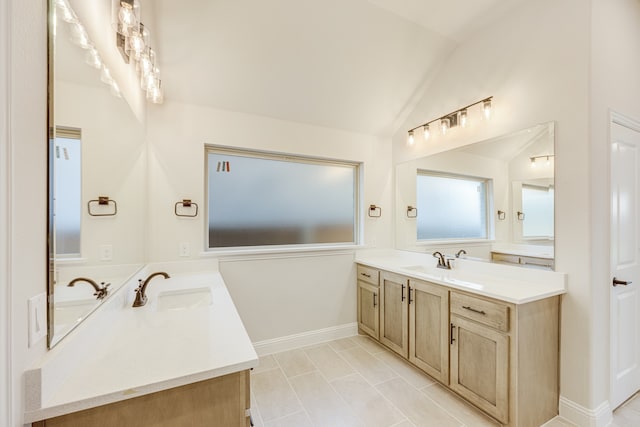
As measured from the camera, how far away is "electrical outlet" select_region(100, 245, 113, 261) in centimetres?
132

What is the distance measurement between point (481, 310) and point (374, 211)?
1678mm

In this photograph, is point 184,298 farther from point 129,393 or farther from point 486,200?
point 486,200

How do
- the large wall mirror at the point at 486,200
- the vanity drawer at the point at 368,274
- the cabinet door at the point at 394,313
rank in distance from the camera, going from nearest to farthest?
1. the large wall mirror at the point at 486,200
2. the cabinet door at the point at 394,313
3. the vanity drawer at the point at 368,274

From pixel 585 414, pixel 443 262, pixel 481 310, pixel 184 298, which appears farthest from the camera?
pixel 443 262

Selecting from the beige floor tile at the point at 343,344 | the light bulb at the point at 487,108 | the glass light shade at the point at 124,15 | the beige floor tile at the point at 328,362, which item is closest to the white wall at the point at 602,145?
the light bulb at the point at 487,108

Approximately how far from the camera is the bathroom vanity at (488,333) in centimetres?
169

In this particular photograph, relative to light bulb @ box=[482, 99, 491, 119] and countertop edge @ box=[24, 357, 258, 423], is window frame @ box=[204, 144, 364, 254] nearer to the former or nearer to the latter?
light bulb @ box=[482, 99, 491, 119]

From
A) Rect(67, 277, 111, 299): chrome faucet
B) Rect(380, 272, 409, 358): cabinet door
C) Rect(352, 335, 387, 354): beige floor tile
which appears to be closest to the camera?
Rect(67, 277, 111, 299): chrome faucet

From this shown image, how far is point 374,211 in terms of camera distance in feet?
10.9

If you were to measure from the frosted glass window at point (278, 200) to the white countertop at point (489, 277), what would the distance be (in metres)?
0.65

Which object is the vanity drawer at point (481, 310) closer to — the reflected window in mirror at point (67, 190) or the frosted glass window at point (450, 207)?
the frosted glass window at point (450, 207)

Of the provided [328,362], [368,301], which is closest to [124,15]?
[328,362]

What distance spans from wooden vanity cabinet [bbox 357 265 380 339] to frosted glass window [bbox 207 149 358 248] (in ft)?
1.65

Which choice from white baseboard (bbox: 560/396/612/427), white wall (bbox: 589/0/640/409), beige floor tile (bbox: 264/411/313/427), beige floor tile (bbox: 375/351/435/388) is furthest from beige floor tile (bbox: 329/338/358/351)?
white wall (bbox: 589/0/640/409)
